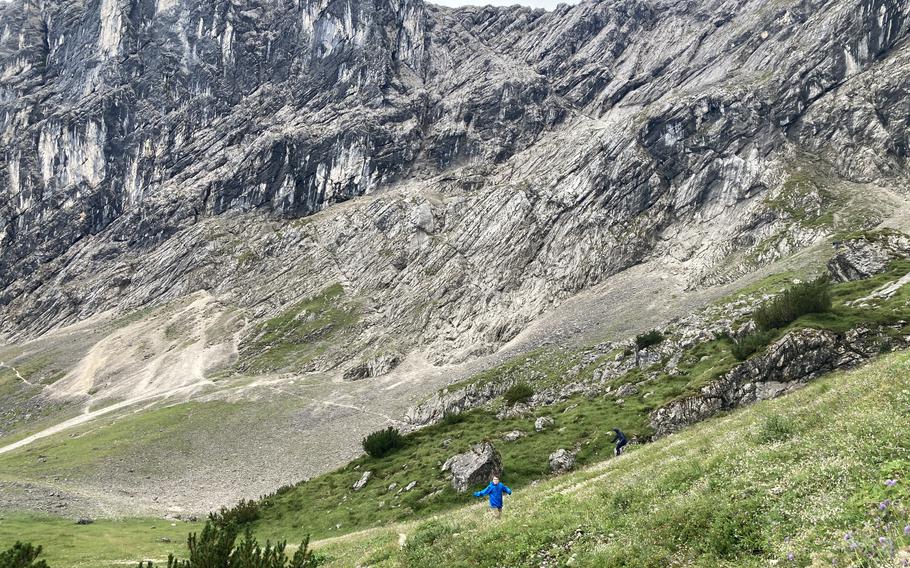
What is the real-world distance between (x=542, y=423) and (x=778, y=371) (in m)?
19.2

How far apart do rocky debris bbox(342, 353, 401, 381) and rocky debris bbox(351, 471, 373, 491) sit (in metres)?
59.7

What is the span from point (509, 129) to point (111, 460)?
16863cm

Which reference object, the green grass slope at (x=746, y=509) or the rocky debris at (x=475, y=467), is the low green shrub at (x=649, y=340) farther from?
the green grass slope at (x=746, y=509)

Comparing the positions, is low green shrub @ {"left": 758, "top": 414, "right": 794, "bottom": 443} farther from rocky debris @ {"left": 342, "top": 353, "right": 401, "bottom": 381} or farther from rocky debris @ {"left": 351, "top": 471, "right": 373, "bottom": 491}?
rocky debris @ {"left": 342, "top": 353, "right": 401, "bottom": 381}

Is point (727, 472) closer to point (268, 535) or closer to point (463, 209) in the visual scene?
point (268, 535)

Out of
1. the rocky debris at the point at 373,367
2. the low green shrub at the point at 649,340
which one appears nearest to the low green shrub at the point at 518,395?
the low green shrub at the point at 649,340

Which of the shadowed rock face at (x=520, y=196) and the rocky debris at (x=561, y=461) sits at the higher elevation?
the shadowed rock face at (x=520, y=196)

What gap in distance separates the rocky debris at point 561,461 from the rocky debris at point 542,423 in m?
6.33

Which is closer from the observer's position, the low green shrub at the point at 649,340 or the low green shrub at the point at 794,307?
the low green shrub at the point at 794,307

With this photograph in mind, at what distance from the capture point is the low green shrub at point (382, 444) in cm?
4609

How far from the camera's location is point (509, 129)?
192 m

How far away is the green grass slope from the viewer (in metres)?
7.12

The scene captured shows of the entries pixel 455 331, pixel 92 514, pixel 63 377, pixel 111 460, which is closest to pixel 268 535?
pixel 92 514

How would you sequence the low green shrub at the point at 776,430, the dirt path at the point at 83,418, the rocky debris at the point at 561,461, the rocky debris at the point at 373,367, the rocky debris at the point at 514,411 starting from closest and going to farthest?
the low green shrub at the point at 776,430
the rocky debris at the point at 561,461
the rocky debris at the point at 514,411
the dirt path at the point at 83,418
the rocky debris at the point at 373,367
